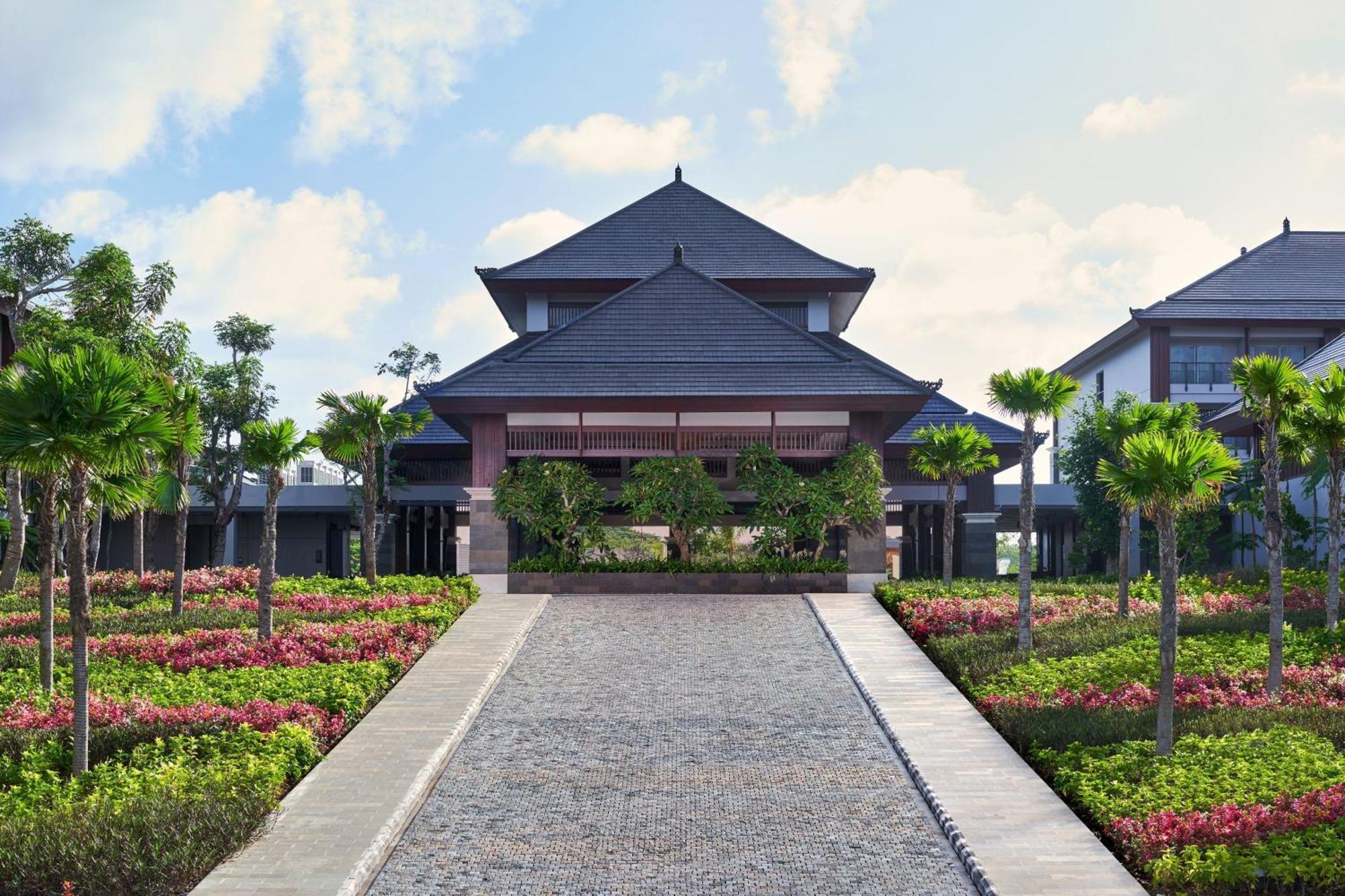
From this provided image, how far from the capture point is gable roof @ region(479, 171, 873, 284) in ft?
117

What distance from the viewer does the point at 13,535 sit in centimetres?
2702

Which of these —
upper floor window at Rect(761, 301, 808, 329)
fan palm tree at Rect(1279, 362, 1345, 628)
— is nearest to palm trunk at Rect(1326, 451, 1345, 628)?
fan palm tree at Rect(1279, 362, 1345, 628)

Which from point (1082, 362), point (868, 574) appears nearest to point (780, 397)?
point (868, 574)

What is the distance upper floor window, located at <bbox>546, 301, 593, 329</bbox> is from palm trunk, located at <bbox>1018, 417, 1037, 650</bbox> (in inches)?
754

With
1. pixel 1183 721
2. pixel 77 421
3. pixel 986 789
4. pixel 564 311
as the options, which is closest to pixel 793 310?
pixel 564 311

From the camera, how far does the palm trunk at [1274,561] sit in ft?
50.8

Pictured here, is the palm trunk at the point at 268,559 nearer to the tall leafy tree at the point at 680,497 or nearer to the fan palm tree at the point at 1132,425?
the tall leafy tree at the point at 680,497

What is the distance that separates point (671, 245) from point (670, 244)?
133 mm

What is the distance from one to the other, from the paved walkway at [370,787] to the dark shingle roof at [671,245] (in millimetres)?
18323

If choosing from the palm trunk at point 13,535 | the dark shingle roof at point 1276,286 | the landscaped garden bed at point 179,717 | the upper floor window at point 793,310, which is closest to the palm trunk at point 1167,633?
the landscaped garden bed at point 179,717

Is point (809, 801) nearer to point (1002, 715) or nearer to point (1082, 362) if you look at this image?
point (1002, 715)

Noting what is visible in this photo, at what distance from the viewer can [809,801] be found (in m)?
11.9

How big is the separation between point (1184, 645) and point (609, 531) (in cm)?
1902

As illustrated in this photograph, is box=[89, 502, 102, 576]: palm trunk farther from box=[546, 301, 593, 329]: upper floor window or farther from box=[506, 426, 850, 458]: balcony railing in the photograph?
box=[546, 301, 593, 329]: upper floor window
